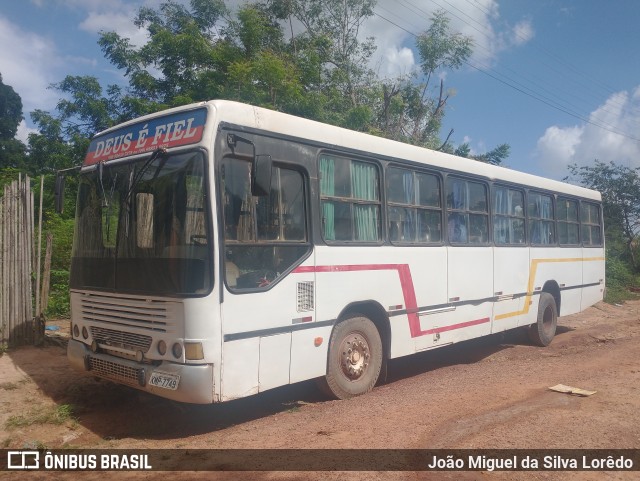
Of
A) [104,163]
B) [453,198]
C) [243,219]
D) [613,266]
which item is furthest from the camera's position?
[613,266]

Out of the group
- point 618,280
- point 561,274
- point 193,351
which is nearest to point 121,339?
point 193,351

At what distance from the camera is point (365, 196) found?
20.9ft

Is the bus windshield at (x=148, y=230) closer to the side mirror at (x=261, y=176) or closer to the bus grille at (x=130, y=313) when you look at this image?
the bus grille at (x=130, y=313)

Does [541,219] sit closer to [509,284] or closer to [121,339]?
[509,284]

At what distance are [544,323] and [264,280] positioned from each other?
24.1 feet

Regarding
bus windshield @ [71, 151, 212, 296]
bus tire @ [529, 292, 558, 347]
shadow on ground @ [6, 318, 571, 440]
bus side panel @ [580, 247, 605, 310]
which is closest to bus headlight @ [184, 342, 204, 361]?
bus windshield @ [71, 151, 212, 296]

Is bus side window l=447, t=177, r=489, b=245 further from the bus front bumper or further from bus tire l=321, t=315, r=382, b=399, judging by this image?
the bus front bumper

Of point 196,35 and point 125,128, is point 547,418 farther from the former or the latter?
point 196,35

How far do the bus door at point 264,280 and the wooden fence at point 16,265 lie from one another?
457 cm

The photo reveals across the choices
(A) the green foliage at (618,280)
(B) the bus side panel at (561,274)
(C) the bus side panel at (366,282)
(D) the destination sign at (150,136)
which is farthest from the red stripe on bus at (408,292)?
(A) the green foliage at (618,280)

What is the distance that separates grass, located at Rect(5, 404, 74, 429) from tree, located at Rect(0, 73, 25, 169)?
26226 mm

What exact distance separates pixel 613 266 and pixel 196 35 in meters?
20.0

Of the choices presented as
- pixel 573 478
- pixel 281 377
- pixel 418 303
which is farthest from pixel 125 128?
pixel 573 478

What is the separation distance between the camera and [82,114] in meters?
15.1
